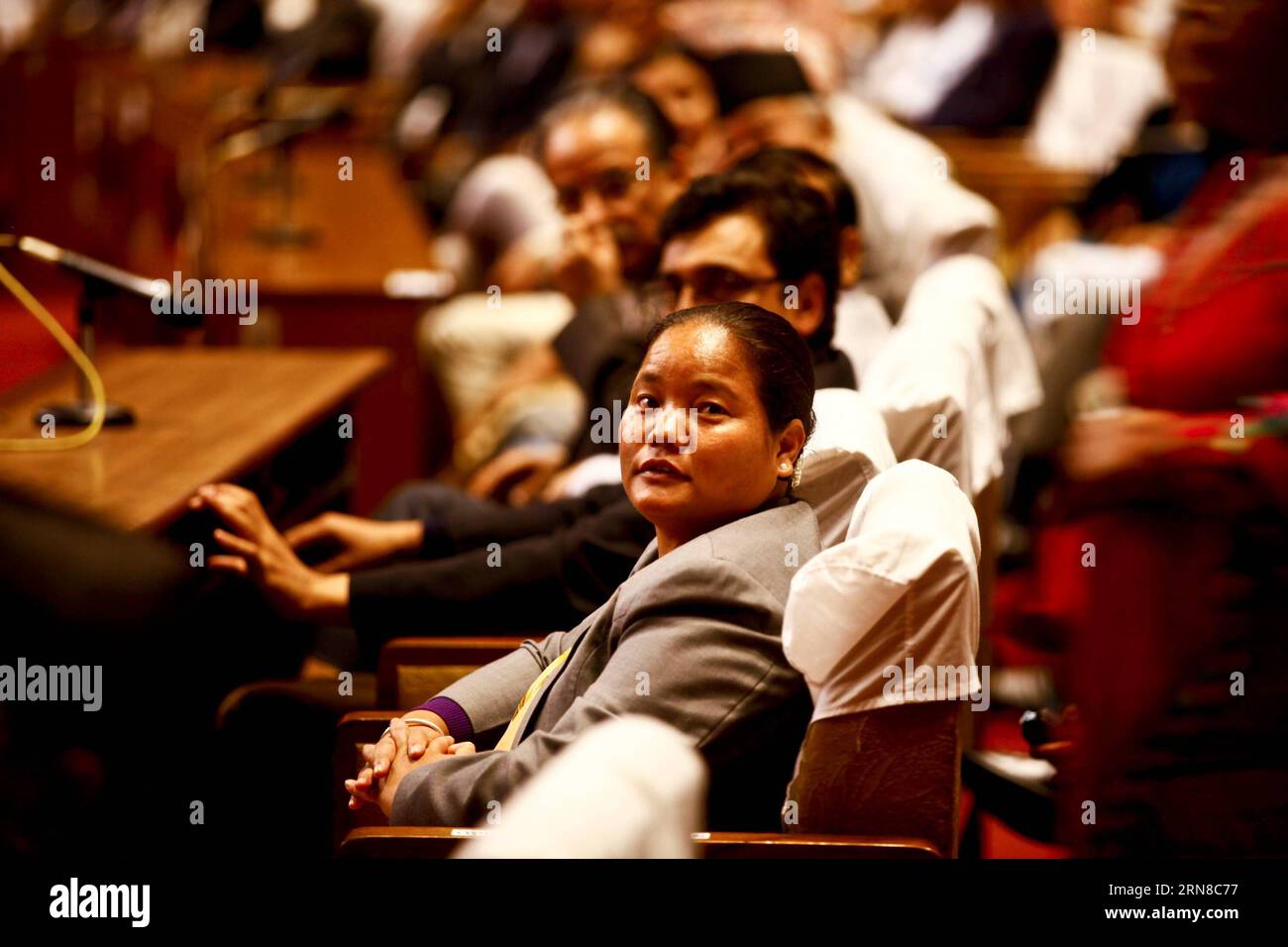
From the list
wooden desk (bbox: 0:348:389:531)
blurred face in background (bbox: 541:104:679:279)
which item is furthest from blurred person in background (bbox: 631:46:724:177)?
wooden desk (bbox: 0:348:389:531)

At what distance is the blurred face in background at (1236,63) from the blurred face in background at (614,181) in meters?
1.37

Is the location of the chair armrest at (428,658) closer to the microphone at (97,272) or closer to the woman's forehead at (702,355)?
the woman's forehead at (702,355)

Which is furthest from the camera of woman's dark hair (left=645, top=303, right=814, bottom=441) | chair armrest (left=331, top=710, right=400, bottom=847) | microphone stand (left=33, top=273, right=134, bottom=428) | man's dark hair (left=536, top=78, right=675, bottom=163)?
man's dark hair (left=536, top=78, right=675, bottom=163)

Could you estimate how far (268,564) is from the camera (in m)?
2.16

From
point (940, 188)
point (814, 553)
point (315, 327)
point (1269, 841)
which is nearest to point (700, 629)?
point (814, 553)

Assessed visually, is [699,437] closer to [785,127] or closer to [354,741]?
[354,741]

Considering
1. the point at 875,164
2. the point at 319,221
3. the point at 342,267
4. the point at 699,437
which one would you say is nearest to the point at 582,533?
the point at 699,437

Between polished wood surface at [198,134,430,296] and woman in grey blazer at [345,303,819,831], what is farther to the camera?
polished wood surface at [198,134,430,296]

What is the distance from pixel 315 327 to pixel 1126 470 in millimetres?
3267

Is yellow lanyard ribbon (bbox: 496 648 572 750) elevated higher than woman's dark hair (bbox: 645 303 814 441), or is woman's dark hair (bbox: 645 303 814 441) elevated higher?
woman's dark hair (bbox: 645 303 814 441)

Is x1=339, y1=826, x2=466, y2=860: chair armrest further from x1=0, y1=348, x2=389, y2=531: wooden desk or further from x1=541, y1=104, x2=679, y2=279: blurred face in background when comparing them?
x1=541, y1=104, x2=679, y2=279: blurred face in background

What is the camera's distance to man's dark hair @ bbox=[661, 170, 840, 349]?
2025mm

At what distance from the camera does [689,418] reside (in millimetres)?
1534

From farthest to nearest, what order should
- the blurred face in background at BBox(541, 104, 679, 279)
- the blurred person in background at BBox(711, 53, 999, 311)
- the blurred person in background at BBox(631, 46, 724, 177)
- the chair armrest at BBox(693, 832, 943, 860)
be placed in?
the blurred person in background at BBox(631, 46, 724, 177) < the blurred face in background at BBox(541, 104, 679, 279) < the blurred person in background at BBox(711, 53, 999, 311) < the chair armrest at BBox(693, 832, 943, 860)
